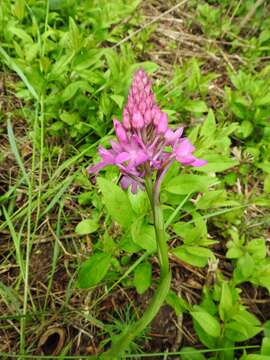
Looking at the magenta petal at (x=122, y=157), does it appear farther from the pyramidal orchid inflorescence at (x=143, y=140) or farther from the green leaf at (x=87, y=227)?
the green leaf at (x=87, y=227)

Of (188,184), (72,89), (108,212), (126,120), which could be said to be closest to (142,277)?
(108,212)

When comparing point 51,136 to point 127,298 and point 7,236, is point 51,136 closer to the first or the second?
point 7,236

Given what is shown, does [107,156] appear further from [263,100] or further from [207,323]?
[263,100]

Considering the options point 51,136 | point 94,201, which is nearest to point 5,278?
point 94,201

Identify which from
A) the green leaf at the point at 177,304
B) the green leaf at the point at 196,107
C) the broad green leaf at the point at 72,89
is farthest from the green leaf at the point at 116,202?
the green leaf at the point at 196,107

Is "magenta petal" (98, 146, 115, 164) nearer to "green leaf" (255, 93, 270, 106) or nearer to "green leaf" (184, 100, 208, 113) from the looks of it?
"green leaf" (184, 100, 208, 113)
